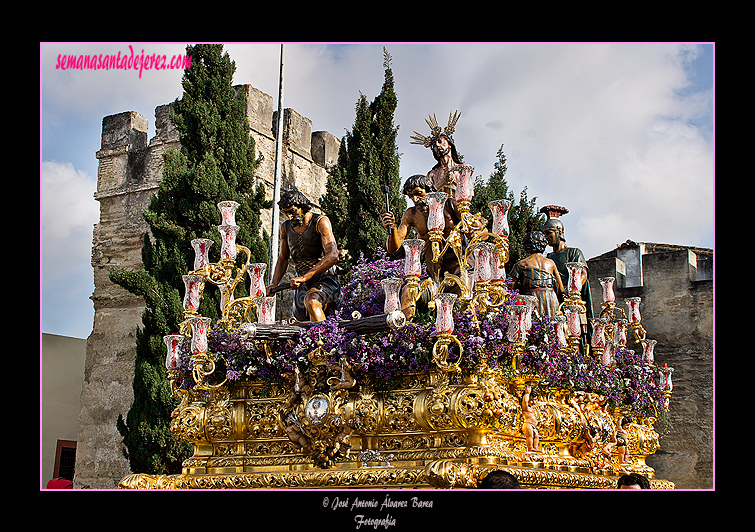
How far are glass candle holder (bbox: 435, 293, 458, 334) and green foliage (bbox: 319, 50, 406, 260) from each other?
9060 millimetres

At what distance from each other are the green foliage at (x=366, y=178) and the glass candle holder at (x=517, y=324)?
890 centimetres

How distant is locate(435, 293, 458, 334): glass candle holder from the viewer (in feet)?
24.0

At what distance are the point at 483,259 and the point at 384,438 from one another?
209 centimetres

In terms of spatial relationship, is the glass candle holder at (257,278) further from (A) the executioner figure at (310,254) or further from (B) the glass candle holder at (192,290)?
(B) the glass candle holder at (192,290)

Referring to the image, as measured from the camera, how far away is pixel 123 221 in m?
19.5

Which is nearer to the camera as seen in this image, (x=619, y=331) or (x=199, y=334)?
(x=199, y=334)

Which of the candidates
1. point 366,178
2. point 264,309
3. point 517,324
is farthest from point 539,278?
point 366,178

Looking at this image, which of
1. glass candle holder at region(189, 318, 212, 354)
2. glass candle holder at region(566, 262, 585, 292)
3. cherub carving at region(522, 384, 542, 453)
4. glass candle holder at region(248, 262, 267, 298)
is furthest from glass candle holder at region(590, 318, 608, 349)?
glass candle holder at region(189, 318, 212, 354)

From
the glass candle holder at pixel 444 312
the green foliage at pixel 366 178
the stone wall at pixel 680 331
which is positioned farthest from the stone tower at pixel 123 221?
the glass candle holder at pixel 444 312

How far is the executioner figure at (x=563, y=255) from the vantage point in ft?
33.6

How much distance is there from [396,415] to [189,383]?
98.5 inches

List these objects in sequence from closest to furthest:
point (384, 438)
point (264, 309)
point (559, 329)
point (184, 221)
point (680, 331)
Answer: point (384, 438) < point (559, 329) < point (264, 309) < point (680, 331) < point (184, 221)

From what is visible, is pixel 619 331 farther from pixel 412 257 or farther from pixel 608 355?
pixel 412 257

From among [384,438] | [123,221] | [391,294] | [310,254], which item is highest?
[123,221]
